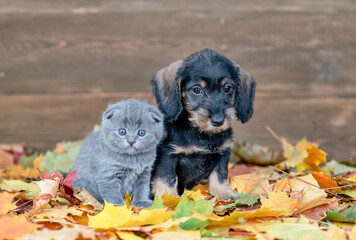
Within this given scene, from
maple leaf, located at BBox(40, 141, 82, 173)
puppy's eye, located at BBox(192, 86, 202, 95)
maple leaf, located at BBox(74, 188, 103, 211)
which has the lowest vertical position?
maple leaf, located at BBox(40, 141, 82, 173)

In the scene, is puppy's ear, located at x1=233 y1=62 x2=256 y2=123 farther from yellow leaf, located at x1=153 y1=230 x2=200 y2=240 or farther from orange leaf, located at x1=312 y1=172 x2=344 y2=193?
yellow leaf, located at x1=153 y1=230 x2=200 y2=240

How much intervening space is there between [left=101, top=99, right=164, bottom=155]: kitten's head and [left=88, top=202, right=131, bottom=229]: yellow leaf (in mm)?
636

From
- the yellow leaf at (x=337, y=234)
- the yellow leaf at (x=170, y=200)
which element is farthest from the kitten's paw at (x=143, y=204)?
the yellow leaf at (x=337, y=234)

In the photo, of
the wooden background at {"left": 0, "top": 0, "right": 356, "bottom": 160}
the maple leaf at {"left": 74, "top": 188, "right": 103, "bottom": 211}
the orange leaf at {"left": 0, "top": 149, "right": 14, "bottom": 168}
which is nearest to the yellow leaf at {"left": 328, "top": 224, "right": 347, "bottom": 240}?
the maple leaf at {"left": 74, "top": 188, "right": 103, "bottom": 211}

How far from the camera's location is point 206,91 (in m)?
2.65

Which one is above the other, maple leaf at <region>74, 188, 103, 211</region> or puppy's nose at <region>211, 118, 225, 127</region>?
puppy's nose at <region>211, 118, 225, 127</region>

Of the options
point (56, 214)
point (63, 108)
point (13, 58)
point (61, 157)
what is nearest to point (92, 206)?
point (56, 214)

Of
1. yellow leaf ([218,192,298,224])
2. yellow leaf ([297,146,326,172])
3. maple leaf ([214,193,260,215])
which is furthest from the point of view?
yellow leaf ([297,146,326,172])

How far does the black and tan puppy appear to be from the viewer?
2639mm

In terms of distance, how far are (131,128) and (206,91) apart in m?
0.54

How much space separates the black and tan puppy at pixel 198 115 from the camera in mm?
2639

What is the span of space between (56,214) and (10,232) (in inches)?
13.7

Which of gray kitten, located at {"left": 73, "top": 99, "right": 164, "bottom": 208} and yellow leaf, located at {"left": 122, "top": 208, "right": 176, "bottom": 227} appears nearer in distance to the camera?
yellow leaf, located at {"left": 122, "top": 208, "right": 176, "bottom": 227}

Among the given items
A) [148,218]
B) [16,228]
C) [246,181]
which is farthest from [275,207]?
[16,228]
